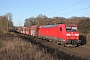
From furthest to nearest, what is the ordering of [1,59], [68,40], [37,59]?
[68,40] < [37,59] < [1,59]

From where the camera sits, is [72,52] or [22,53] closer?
[22,53]

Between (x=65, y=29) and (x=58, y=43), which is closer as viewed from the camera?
(x=65, y=29)

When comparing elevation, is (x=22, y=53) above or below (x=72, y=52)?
above

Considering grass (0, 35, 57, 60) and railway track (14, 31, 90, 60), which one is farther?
railway track (14, 31, 90, 60)

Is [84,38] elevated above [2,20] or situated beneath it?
situated beneath

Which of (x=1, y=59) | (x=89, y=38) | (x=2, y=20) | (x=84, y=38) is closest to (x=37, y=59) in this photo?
(x=1, y=59)

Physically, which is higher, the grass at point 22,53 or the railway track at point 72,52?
the grass at point 22,53

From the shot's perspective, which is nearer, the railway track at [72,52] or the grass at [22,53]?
the grass at [22,53]

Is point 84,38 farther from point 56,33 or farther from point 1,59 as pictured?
point 1,59

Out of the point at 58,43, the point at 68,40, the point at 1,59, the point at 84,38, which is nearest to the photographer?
the point at 1,59

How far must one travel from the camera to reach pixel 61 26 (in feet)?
85.2

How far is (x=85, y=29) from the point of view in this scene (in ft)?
110

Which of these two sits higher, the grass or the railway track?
the grass

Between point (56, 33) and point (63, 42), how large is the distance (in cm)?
324
